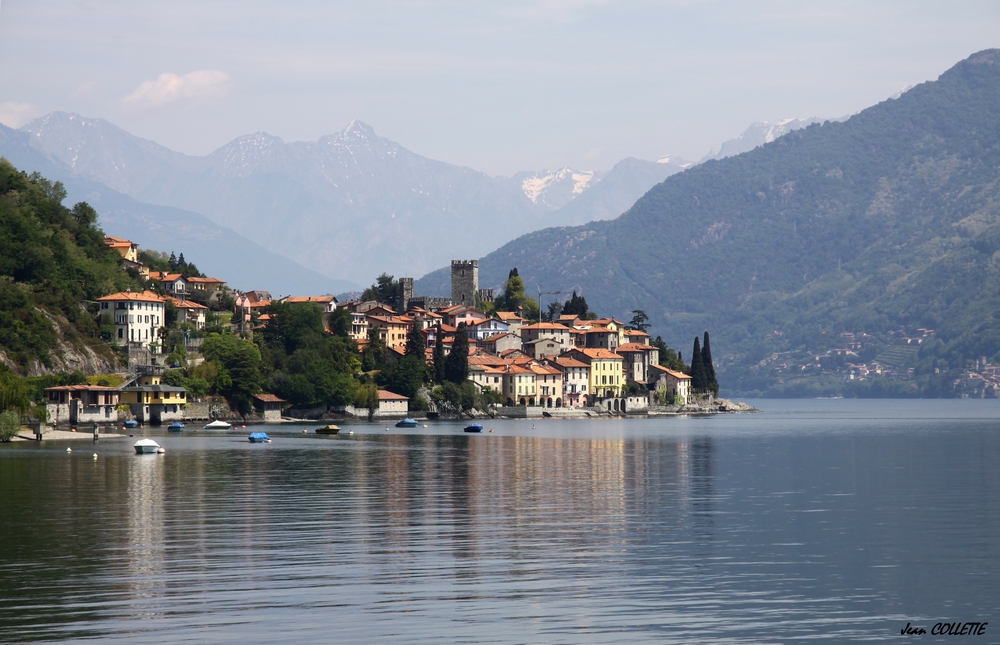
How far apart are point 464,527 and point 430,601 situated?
10.8 meters

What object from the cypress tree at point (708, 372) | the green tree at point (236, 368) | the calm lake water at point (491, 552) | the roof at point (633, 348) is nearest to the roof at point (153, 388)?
the green tree at point (236, 368)

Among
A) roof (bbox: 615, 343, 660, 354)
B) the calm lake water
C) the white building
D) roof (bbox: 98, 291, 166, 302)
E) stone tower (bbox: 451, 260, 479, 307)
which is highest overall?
stone tower (bbox: 451, 260, 479, 307)

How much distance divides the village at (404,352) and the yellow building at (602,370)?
18 cm

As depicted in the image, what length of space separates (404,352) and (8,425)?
7161cm

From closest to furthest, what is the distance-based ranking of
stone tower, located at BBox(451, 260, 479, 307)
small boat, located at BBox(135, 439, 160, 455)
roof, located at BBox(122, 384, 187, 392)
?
small boat, located at BBox(135, 439, 160, 455) → roof, located at BBox(122, 384, 187, 392) → stone tower, located at BBox(451, 260, 479, 307)

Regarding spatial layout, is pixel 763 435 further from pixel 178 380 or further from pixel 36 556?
pixel 36 556

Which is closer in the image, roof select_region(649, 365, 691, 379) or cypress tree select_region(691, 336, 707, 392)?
roof select_region(649, 365, 691, 379)

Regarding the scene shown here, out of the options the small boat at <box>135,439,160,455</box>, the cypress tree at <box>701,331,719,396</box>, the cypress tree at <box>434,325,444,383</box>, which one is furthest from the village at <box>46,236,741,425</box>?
the small boat at <box>135,439,160,455</box>

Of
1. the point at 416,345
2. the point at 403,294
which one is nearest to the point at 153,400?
the point at 416,345

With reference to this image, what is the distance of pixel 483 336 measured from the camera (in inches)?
6752

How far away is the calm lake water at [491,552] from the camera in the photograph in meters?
22.3

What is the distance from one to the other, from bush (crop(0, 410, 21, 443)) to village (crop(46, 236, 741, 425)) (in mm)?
16129

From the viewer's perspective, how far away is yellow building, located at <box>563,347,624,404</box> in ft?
531

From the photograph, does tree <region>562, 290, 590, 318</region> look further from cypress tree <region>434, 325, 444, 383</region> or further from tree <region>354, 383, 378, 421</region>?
tree <region>354, 383, 378, 421</region>
